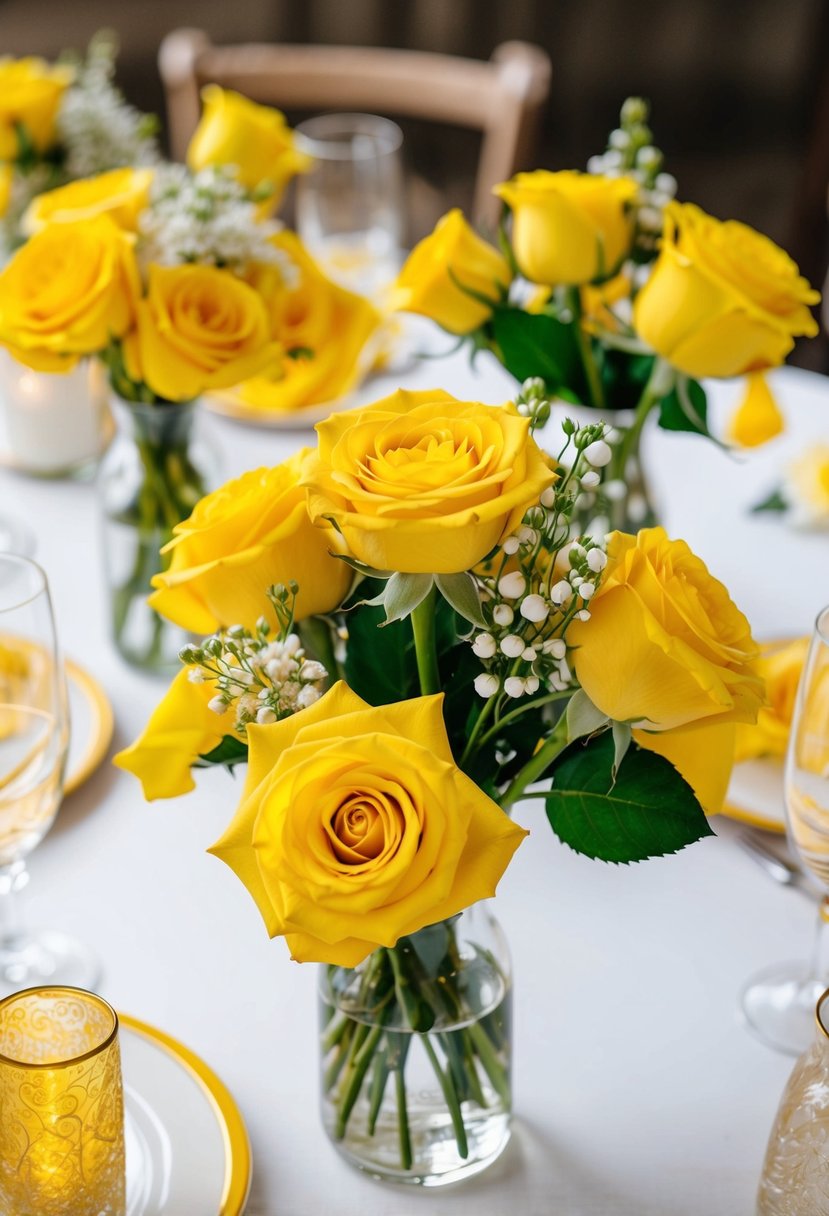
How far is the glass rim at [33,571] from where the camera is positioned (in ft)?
2.53

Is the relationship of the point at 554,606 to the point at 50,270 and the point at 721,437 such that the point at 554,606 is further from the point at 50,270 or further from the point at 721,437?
the point at 721,437

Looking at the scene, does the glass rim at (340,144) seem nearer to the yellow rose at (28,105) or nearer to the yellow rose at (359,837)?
the yellow rose at (28,105)

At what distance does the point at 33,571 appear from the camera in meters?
0.79

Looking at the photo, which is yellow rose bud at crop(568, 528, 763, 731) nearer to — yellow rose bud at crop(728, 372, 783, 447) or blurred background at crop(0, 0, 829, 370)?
yellow rose bud at crop(728, 372, 783, 447)

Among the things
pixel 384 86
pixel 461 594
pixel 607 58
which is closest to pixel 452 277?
pixel 461 594

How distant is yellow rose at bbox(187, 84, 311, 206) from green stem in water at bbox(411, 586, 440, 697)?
79 centimetres

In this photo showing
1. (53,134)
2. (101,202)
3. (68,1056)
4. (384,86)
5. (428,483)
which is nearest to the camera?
(428,483)

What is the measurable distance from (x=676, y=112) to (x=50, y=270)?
2.82m

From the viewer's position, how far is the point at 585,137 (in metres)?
3.50

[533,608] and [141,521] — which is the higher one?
[533,608]

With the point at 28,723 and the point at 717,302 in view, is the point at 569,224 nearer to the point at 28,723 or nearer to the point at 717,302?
the point at 717,302

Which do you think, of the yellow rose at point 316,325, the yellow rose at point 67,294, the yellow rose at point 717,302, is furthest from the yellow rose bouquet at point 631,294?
the yellow rose at point 67,294

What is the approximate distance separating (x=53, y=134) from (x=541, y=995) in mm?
1024

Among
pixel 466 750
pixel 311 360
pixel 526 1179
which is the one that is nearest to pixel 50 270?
pixel 311 360
